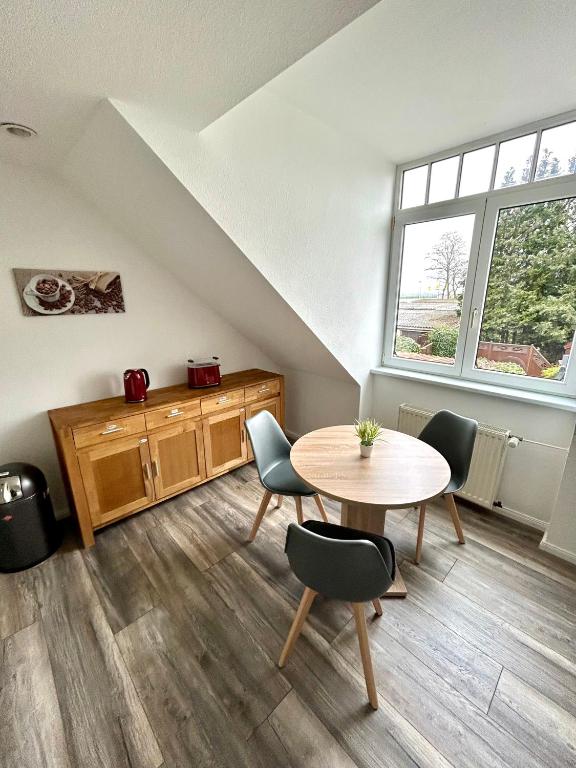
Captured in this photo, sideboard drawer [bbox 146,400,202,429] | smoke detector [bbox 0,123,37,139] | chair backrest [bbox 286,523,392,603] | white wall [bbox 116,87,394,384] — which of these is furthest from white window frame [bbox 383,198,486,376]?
smoke detector [bbox 0,123,37,139]

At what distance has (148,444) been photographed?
2.28 meters

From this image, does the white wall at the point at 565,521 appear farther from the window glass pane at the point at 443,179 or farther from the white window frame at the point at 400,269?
the window glass pane at the point at 443,179

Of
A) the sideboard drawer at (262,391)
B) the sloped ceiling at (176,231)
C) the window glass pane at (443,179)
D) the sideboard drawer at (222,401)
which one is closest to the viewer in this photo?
the sloped ceiling at (176,231)

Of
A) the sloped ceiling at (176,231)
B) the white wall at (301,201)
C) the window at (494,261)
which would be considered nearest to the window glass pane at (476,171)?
the window at (494,261)

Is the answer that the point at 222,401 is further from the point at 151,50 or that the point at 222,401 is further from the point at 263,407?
the point at 151,50

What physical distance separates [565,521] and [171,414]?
2751 millimetres

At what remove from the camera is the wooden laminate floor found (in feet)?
3.84

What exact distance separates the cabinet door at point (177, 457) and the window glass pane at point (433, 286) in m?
2.08

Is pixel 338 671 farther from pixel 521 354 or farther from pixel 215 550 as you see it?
pixel 521 354

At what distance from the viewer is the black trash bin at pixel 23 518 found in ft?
5.92

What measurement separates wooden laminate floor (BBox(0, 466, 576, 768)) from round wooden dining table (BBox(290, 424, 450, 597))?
0.41 metres

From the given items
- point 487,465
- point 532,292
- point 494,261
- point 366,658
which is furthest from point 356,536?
point 494,261

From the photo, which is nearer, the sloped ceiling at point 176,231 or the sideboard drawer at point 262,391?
the sloped ceiling at point 176,231

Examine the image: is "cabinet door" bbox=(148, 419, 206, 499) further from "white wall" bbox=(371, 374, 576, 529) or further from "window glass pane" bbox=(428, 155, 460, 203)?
"window glass pane" bbox=(428, 155, 460, 203)
